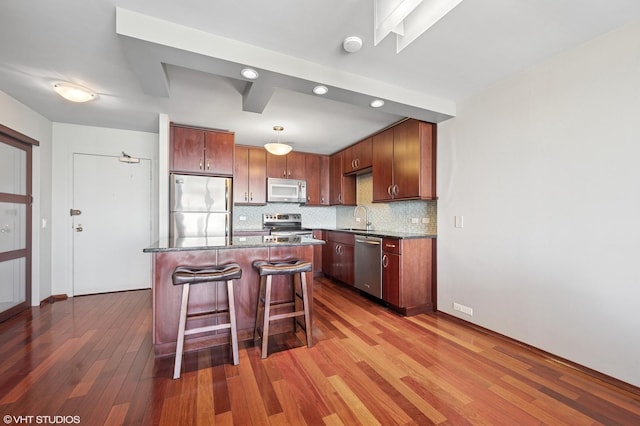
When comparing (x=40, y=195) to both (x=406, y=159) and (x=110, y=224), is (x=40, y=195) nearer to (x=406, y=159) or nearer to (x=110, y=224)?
(x=110, y=224)

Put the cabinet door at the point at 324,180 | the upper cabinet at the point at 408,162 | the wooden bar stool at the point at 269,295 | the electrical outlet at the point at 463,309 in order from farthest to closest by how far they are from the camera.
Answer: the cabinet door at the point at 324,180 → the upper cabinet at the point at 408,162 → the electrical outlet at the point at 463,309 → the wooden bar stool at the point at 269,295

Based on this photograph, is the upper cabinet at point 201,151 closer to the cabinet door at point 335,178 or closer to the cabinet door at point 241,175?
the cabinet door at point 241,175

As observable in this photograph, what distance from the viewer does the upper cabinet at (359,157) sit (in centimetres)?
414

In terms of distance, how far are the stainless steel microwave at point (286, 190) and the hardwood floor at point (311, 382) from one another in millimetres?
2744

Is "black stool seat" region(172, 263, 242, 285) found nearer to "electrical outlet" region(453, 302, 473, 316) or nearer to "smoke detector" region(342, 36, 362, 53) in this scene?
"smoke detector" region(342, 36, 362, 53)

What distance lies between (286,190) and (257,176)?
0.57 m

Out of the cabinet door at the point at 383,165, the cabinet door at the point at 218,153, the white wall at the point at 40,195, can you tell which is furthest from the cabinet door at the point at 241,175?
the white wall at the point at 40,195

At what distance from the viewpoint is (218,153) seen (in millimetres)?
3797

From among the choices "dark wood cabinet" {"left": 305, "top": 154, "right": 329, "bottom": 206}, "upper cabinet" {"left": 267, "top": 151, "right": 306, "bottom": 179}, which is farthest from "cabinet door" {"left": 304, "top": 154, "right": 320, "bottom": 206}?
"upper cabinet" {"left": 267, "top": 151, "right": 306, "bottom": 179}

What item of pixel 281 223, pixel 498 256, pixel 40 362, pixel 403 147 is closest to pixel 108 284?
pixel 40 362

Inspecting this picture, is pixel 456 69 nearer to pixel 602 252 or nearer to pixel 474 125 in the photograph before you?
pixel 474 125

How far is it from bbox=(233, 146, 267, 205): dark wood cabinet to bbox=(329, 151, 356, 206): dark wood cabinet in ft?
4.33

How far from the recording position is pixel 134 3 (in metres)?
1.54

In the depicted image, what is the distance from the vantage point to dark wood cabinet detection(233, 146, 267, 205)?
460 centimetres
